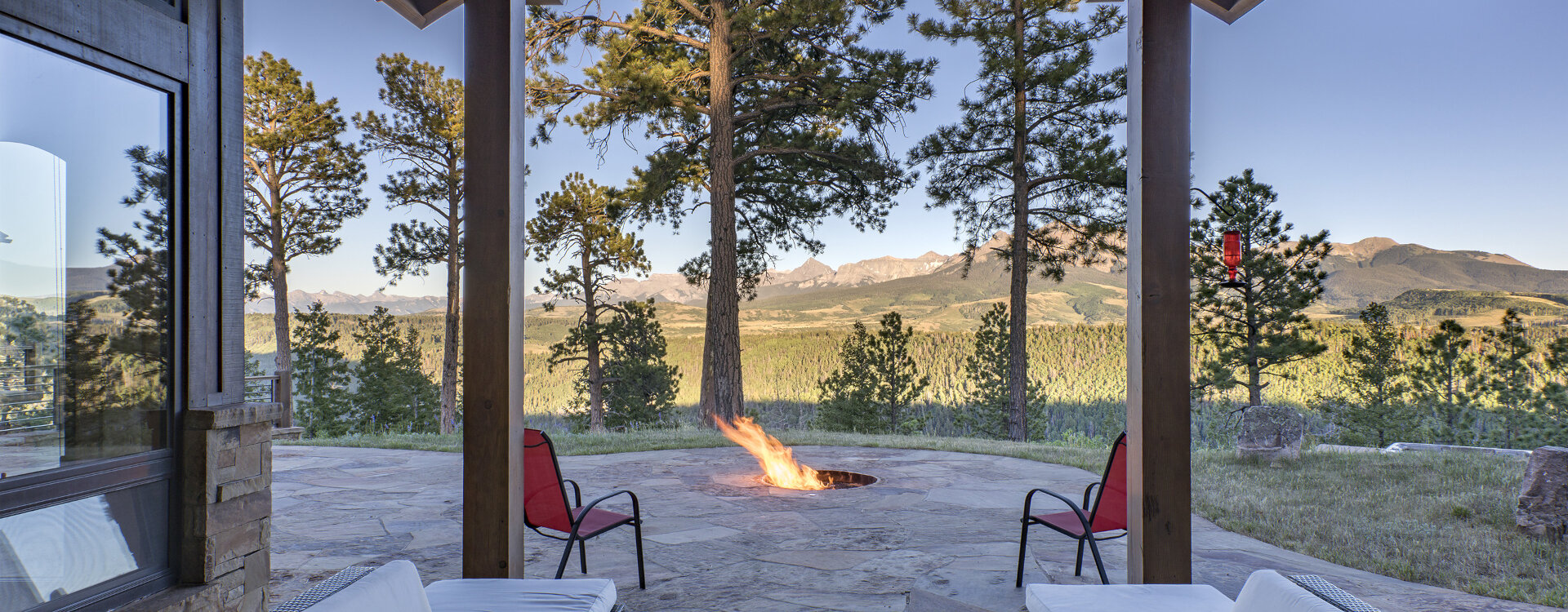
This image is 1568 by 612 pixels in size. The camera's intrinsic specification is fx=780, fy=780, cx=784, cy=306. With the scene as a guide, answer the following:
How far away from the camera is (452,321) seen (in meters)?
15.1

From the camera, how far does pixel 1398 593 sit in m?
3.13

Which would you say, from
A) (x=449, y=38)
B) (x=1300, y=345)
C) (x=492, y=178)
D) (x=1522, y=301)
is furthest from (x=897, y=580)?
(x=1522, y=301)

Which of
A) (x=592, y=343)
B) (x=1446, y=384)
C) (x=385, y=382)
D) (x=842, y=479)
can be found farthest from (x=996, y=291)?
(x=842, y=479)

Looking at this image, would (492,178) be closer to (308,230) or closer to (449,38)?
(449,38)

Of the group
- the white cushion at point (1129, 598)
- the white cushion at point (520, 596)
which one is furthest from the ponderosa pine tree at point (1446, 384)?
the white cushion at point (520, 596)

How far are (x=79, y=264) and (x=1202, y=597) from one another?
3.16m

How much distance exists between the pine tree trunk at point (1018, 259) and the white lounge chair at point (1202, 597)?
928 cm

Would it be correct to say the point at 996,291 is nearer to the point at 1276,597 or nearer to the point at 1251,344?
the point at 1251,344

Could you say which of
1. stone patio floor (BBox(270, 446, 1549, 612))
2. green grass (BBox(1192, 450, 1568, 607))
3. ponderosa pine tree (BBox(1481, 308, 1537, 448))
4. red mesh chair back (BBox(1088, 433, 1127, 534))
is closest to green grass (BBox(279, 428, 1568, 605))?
green grass (BBox(1192, 450, 1568, 607))

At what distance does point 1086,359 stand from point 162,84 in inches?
744

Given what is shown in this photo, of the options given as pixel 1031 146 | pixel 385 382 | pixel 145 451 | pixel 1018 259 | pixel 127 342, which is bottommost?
pixel 385 382

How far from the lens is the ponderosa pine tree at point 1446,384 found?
9422 mm

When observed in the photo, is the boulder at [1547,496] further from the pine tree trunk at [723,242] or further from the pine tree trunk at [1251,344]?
the pine tree trunk at [723,242]

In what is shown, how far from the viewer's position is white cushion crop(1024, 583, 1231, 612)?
82.8 inches
